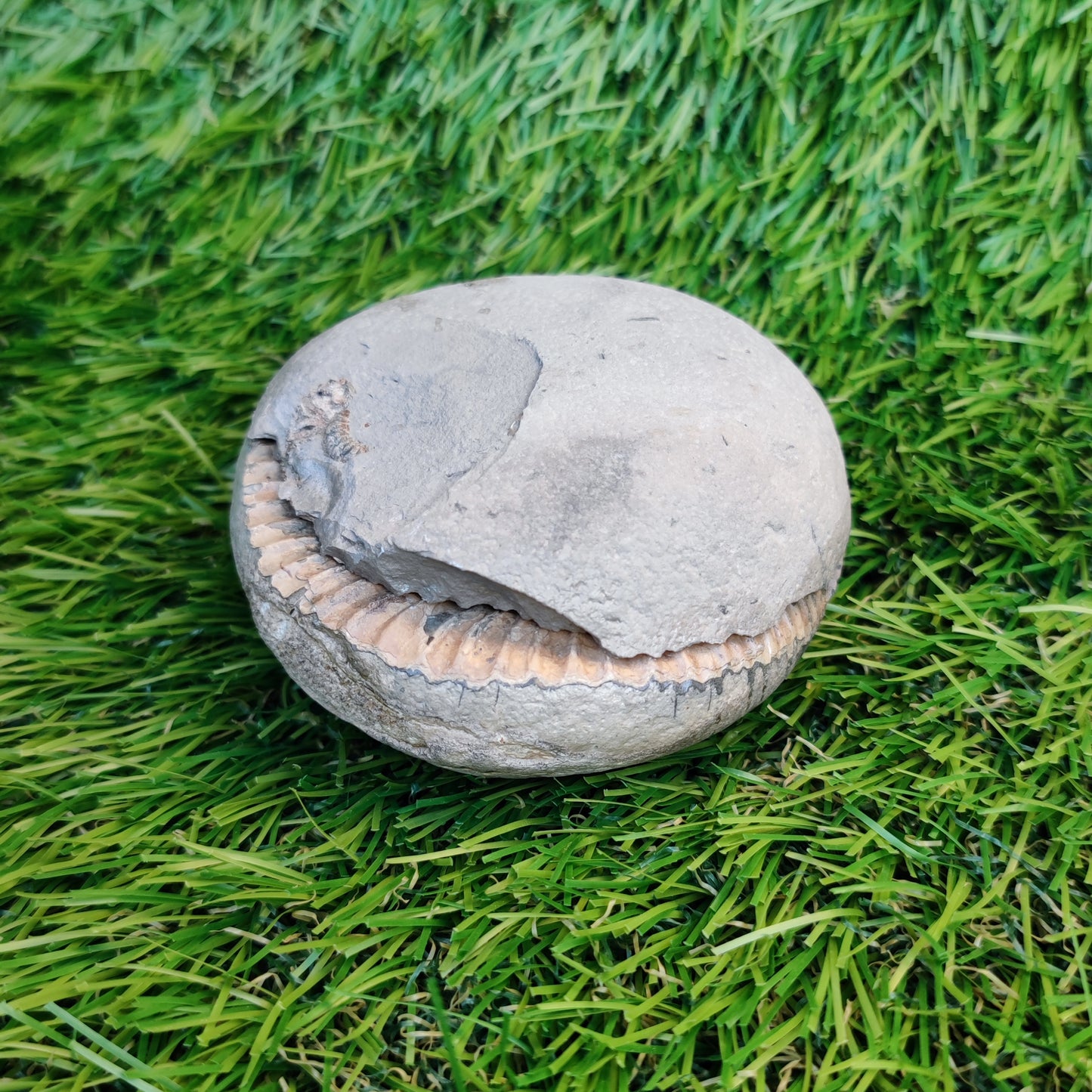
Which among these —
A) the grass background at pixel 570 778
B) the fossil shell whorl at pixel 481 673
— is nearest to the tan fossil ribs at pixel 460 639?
the fossil shell whorl at pixel 481 673

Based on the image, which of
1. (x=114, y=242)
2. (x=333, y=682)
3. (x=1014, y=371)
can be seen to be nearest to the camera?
(x=333, y=682)

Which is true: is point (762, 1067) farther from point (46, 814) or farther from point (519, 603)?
point (46, 814)

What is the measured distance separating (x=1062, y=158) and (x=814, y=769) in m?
1.31

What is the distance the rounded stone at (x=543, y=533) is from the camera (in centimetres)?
127

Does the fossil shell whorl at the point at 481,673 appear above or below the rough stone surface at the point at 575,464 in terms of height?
below

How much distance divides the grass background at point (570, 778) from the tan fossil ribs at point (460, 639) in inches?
9.3

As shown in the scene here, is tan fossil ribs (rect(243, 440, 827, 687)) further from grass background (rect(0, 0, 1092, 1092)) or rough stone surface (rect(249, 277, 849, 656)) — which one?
grass background (rect(0, 0, 1092, 1092))

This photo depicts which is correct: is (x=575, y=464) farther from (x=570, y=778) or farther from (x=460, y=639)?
(x=570, y=778)

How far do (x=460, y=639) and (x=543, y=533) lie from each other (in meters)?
0.19

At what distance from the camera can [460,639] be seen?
4.34ft

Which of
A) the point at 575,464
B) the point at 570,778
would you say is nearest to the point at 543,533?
the point at 575,464

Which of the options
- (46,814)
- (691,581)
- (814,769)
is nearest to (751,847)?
(814,769)

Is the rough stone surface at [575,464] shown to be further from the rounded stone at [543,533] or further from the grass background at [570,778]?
the grass background at [570,778]

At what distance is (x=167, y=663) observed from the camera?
175 centimetres
